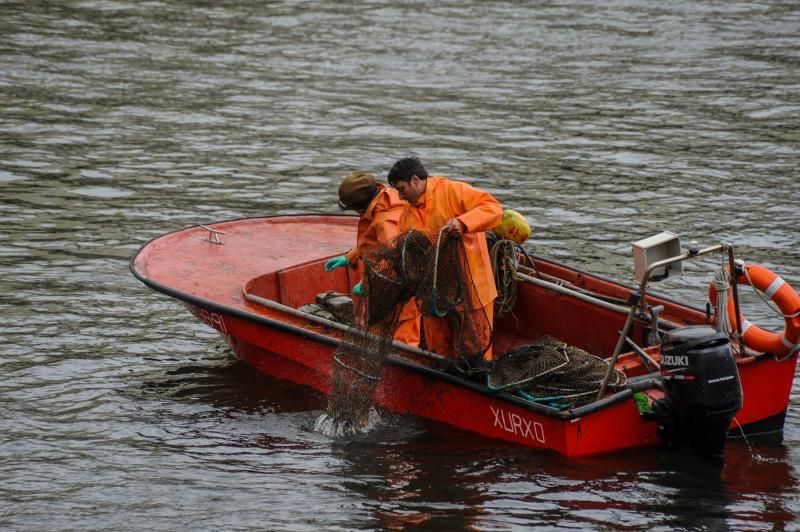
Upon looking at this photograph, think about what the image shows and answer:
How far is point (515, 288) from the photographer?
9984mm

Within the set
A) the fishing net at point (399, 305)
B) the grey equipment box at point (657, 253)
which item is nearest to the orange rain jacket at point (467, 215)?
the fishing net at point (399, 305)

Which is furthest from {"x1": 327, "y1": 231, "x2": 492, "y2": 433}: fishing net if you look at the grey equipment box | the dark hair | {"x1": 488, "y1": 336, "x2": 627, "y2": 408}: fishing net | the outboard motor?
the outboard motor

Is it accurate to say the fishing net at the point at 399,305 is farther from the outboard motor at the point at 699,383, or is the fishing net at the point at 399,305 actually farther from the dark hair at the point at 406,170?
the outboard motor at the point at 699,383

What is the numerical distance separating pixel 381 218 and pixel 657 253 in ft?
6.72

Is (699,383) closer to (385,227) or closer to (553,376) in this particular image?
(553,376)

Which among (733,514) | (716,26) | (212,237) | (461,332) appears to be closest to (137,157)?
(212,237)

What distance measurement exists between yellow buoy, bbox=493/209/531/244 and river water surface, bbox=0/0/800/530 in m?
1.72

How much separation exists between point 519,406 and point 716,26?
17.2 meters

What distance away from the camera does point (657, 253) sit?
25.9 ft

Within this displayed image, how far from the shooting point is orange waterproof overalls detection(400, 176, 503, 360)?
790 cm

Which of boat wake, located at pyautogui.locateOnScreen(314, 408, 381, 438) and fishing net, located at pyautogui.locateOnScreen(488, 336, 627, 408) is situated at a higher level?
fishing net, located at pyautogui.locateOnScreen(488, 336, 627, 408)

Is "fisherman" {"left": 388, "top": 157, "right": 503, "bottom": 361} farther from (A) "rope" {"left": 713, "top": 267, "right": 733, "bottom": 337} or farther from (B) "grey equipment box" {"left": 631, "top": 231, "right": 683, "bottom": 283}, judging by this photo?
(A) "rope" {"left": 713, "top": 267, "right": 733, "bottom": 337}

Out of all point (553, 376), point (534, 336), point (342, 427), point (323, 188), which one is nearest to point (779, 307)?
point (553, 376)

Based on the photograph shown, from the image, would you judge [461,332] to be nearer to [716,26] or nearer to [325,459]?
[325,459]
